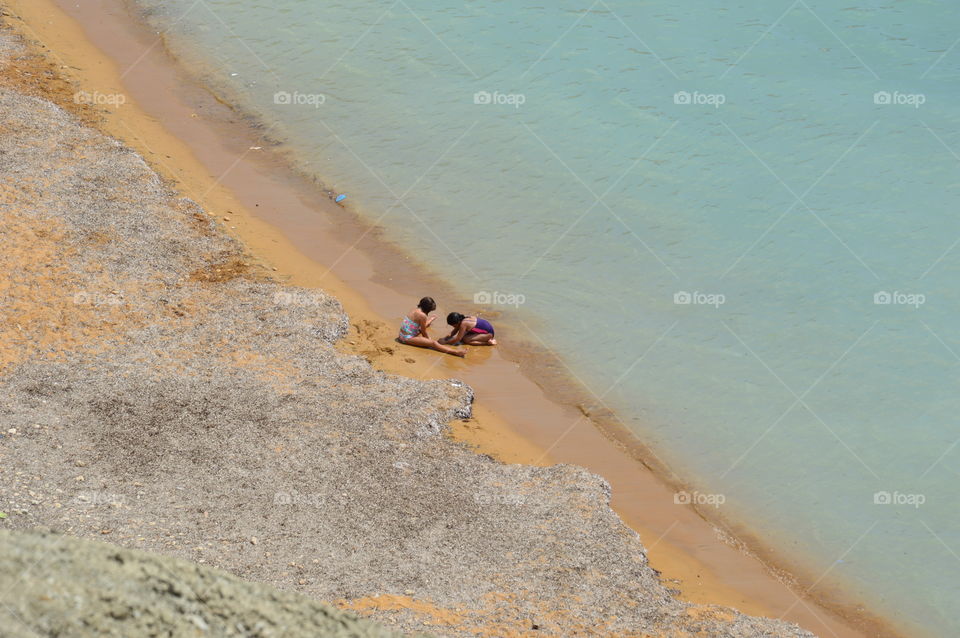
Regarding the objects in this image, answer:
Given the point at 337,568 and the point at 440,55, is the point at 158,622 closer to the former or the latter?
the point at 337,568

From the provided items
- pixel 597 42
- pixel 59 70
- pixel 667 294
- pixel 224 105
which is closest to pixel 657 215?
pixel 667 294

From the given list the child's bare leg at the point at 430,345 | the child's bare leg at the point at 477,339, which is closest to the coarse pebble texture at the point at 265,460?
the child's bare leg at the point at 430,345

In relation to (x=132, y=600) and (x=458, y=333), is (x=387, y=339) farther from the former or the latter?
(x=132, y=600)

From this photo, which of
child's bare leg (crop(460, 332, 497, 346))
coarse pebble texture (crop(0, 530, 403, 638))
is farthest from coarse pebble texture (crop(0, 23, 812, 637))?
coarse pebble texture (crop(0, 530, 403, 638))

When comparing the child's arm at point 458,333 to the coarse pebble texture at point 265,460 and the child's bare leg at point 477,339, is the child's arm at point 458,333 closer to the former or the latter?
the child's bare leg at point 477,339

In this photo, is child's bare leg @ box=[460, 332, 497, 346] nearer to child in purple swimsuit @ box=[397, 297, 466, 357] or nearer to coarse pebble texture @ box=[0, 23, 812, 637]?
child in purple swimsuit @ box=[397, 297, 466, 357]

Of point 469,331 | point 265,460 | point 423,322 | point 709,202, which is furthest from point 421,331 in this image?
point 709,202
